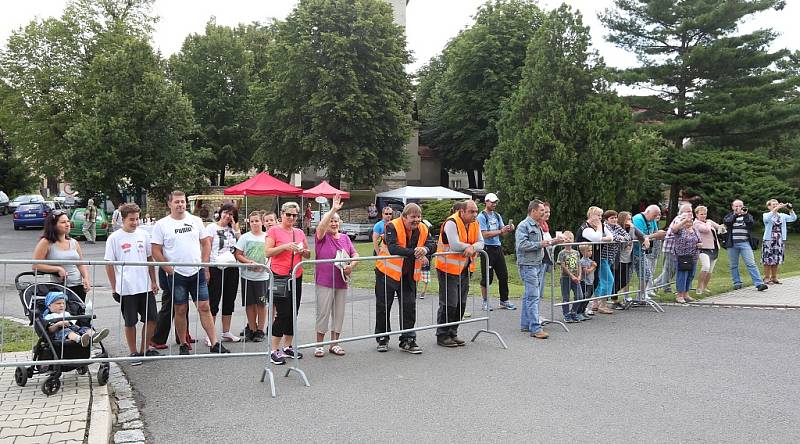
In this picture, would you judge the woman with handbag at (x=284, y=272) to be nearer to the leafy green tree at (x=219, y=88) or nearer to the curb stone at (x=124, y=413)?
the curb stone at (x=124, y=413)

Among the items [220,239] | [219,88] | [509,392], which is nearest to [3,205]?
[219,88]

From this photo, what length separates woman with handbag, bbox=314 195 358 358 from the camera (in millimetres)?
7391

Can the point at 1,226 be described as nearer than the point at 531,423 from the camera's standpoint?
No

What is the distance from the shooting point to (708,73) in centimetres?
2798

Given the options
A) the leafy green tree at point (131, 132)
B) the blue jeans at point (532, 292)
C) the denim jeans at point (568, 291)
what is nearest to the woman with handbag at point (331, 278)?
the blue jeans at point (532, 292)

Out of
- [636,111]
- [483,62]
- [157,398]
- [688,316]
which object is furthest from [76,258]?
[483,62]

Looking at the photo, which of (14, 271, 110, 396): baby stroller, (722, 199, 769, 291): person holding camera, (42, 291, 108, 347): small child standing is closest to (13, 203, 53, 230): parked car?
(14, 271, 110, 396): baby stroller

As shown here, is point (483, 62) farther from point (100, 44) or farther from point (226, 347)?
point (226, 347)

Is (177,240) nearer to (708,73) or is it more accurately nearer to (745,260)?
(745,260)

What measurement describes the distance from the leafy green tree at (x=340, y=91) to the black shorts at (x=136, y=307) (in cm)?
2983

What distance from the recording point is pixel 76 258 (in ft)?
22.2

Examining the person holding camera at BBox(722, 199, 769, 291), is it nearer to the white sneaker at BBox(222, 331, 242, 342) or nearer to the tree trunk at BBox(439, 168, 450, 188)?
the white sneaker at BBox(222, 331, 242, 342)

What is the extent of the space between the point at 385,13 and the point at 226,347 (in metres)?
33.9

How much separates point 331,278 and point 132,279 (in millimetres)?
2138
